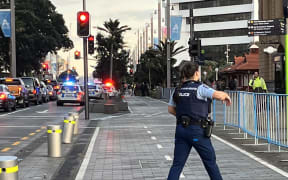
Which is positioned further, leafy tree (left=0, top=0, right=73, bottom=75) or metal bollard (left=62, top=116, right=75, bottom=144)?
leafy tree (left=0, top=0, right=73, bottom=75)

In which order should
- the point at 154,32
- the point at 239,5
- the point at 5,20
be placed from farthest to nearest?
the point at 154,32
the point at 239,5
the point at 5,20

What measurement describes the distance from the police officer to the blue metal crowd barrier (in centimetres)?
468

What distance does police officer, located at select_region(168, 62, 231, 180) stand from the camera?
6.32 m

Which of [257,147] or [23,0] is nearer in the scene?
[257,147]

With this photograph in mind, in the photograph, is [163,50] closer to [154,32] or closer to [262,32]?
[262,32]

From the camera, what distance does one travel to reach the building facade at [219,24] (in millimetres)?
94312

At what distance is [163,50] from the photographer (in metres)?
61.3

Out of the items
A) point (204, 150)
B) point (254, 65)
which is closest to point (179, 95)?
point (204, 150)

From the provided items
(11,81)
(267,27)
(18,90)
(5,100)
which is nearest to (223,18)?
(11,81)

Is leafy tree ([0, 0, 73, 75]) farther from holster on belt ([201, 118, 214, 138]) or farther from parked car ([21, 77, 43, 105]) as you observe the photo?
holster on belt ([201, 118, 214, 138])

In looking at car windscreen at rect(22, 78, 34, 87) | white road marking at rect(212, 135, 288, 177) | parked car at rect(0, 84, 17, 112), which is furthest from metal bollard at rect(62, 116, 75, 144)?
car windscreen at rect(22, 78, 34, 87)

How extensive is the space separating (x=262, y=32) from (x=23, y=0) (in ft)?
167

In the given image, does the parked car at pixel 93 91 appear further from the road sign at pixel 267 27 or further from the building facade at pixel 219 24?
the building facade at pixel 219 24

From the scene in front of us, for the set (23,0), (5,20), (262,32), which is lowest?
(262,32)
